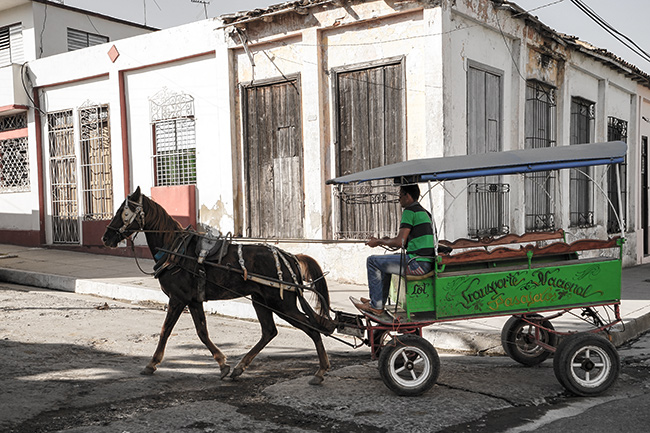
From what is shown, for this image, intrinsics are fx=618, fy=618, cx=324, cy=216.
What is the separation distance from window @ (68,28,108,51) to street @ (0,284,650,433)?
38.6 ft

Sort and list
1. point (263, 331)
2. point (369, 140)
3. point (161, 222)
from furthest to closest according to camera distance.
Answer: point (369, 140)
point (161, 222)
point (263, 331)

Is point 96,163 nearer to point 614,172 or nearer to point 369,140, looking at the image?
point 369,140

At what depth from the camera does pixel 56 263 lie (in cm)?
1278

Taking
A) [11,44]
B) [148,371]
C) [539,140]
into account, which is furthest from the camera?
[11,44]

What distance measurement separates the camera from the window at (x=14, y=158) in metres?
15.8

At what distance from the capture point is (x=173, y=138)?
42.3ft

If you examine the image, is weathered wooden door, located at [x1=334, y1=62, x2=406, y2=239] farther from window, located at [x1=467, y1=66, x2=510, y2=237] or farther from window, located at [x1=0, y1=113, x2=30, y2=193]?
window, located at [x1=0, y1=113, x2=30, y2=193]

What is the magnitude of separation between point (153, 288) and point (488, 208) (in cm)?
582

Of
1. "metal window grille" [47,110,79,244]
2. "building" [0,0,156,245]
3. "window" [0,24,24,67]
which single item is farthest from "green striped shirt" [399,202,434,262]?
"window" [0,24,24,67]

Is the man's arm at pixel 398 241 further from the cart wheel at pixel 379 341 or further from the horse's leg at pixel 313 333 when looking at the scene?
the horse's leg at pixel 313 333

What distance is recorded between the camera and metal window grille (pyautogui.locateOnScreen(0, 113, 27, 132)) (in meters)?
15.8

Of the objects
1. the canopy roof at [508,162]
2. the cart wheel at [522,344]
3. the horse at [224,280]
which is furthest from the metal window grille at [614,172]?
the horse at [224,280]

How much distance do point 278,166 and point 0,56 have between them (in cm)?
1013

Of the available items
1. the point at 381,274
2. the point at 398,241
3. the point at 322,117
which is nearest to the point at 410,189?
the point at 398,241
